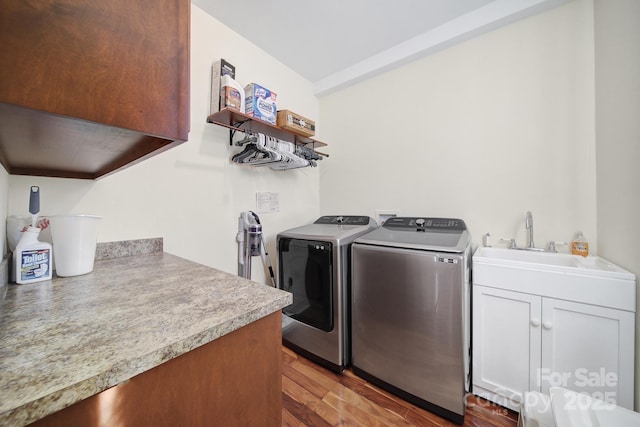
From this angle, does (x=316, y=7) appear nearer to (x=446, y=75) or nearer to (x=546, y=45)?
(x=446, y=75)

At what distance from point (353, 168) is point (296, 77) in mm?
1156

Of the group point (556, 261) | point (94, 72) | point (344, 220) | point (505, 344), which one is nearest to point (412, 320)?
point (505, 344)

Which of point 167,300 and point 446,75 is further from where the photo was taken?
point 446,75

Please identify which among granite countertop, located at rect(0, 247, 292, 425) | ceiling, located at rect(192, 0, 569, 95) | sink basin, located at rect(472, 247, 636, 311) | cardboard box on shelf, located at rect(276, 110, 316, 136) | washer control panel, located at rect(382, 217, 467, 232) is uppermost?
ceiling, located at rect(192, 0, 569, 95)

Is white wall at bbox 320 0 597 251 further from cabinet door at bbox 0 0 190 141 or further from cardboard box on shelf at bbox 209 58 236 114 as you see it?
cabinet door at bbox 0 0 190 141

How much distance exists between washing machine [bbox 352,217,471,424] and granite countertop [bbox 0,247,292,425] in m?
0.94

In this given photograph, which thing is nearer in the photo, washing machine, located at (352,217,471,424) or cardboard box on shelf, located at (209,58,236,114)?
washing machine, located at (352,217,471,424)

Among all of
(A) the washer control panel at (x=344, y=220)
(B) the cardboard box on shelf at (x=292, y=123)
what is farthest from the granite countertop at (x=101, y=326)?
(A) the washer control panel at (x=344, y=220)

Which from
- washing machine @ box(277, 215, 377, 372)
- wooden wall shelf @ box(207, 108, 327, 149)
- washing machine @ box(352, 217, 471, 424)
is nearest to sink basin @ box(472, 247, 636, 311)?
washing machine @ box(352, 217, 471, 424)

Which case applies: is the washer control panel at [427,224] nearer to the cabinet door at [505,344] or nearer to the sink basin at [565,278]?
the sink basin at [565,278]

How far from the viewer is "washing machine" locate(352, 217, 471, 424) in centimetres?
124

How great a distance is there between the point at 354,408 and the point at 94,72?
70.7 inches

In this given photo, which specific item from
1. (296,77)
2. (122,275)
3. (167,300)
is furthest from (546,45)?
(122,275)

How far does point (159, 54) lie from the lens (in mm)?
495
